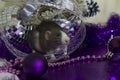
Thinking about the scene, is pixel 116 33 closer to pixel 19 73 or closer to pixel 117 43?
pixel 117 43

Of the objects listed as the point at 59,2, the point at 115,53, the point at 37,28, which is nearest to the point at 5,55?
the point at 37,28

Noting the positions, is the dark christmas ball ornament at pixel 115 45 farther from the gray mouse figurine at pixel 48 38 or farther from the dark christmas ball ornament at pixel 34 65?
the dark christmas ball ornament at pixel 34 65

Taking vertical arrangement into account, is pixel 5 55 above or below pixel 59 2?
below

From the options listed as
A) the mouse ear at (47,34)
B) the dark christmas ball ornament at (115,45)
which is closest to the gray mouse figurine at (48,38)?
the mouse ear at (47,34)

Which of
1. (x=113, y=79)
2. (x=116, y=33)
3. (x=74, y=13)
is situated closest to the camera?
(x=113, y=79)

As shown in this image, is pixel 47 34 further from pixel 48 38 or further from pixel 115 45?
pixel 115 45

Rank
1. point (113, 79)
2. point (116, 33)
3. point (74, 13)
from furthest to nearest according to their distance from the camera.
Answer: point (116, 33), point (74, 13), point (113, 79)

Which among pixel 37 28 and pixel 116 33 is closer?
pixel 37 28
